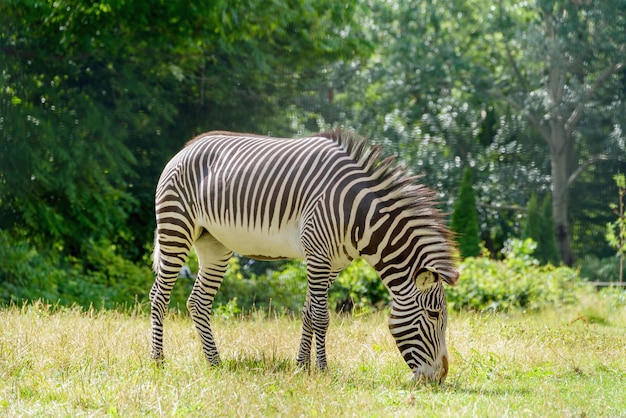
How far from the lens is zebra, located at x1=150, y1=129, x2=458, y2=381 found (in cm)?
688

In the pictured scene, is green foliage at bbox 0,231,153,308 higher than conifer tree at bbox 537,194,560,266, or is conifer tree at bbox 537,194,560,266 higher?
conifer tree at bbox 537,194,560,266

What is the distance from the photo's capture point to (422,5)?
109 ft

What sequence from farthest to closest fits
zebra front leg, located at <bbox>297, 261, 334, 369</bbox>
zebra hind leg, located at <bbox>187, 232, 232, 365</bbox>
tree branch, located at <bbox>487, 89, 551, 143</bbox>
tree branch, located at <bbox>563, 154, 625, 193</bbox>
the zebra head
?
tree branch, located at <bbox>487, 89, 551, 143</bbox>
tree branch, located at <bbox>563, 154, 625, 193</bbox>
zebra hind leg, located at <bbox>187, 232, 232, 365</bbox>
zebra front leg, located at <bbox>297, 261, 334, 369</bbox>
the zebra head

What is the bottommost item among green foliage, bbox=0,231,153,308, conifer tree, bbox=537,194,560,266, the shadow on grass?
green foliage, bbox=0,231,153,308

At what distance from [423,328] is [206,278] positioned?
2391mm

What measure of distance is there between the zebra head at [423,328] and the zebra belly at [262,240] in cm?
106

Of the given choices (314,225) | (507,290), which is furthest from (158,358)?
(507,290)

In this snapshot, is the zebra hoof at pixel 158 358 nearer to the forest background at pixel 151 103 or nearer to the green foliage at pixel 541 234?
the forest background at pixel 151 103

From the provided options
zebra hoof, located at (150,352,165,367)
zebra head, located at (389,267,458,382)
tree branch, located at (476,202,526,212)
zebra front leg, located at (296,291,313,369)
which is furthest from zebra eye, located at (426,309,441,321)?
tree branch, located at (476,202,526,212)

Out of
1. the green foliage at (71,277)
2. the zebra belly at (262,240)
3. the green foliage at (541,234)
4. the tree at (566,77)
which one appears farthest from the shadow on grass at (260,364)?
the tree at (566,77)

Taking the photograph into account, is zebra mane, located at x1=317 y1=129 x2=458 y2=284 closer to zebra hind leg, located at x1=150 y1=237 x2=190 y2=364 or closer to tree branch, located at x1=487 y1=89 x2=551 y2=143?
zebra hind leg, located at x1=150 y1=237 x2=190 y2=364

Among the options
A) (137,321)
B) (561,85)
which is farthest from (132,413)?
(561,85)

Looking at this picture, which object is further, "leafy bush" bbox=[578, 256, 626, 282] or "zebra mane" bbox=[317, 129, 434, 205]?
"leafy bush" bbox=[578, 256, 626, 282]

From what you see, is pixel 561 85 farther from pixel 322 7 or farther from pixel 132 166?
pixel 132 166
